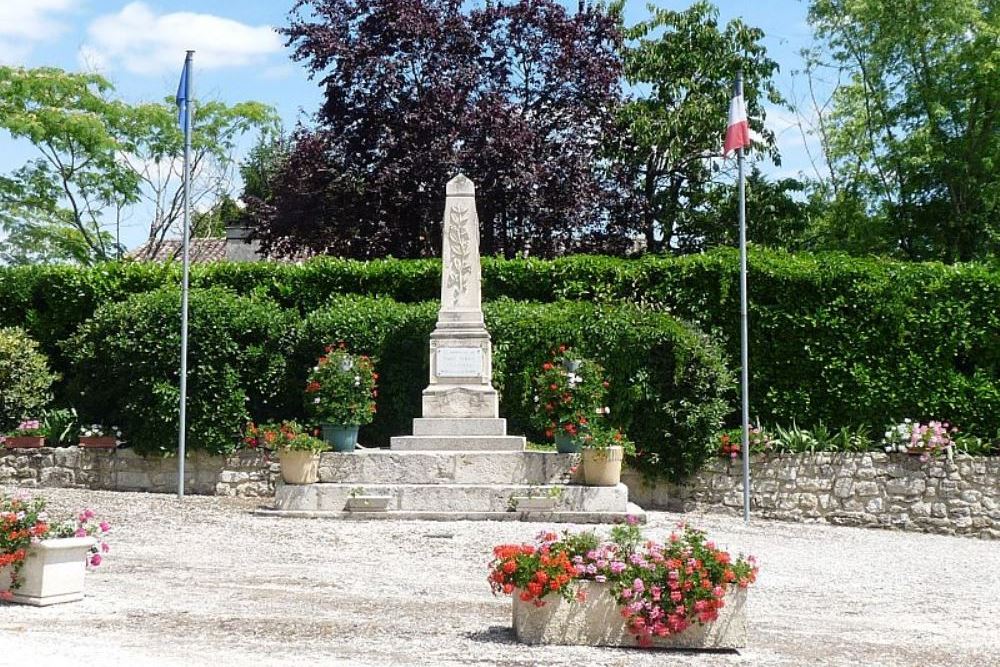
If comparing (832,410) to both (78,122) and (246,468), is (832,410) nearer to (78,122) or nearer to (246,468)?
(246,468)

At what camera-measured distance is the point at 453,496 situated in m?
12.1

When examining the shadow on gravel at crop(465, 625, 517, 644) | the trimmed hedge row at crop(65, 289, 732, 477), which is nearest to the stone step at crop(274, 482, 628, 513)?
the trimmed hedge row at crop(65, 289, 732, 477)

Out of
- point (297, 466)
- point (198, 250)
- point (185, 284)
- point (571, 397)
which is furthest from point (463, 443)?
point (198, 250)

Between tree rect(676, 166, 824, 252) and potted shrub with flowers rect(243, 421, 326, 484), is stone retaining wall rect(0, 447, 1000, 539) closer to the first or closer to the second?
potted shrub with flowers rect(243, 421, 326, 484)

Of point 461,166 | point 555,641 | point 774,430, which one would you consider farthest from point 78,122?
point 555,641

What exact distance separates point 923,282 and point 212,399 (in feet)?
33.7

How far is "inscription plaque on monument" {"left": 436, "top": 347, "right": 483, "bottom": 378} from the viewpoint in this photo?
13391mm

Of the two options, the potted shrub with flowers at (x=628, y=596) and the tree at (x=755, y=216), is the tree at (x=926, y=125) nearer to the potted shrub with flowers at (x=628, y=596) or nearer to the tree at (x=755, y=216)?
the tree at (x=755, y=216)

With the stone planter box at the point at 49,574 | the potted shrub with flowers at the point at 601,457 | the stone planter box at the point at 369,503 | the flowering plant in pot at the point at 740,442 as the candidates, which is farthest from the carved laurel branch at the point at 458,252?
the stone planter box at the point at 49,574

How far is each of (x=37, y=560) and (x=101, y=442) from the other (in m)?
8.09

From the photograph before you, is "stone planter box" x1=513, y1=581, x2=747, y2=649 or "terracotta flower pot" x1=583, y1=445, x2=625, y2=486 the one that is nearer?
"stone planter box" x1=513, y1=581, x2=747, y2=649

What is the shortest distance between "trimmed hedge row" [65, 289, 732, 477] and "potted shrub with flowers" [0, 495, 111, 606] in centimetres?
713

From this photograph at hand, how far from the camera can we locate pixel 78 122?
24.5m

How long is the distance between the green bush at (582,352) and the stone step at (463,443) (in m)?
1.70
